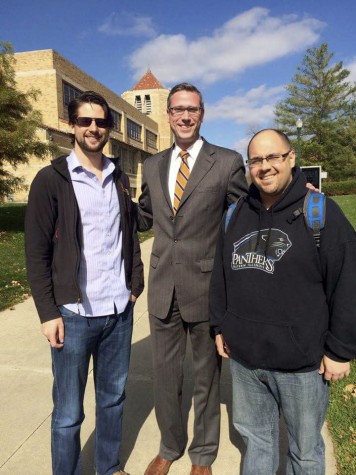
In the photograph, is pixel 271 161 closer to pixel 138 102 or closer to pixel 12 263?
pixel 12 263

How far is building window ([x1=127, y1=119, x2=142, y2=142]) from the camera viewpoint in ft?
147

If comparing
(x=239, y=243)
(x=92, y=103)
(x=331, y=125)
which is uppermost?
(x=331, y=125)

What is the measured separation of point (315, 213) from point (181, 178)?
1.05 meters

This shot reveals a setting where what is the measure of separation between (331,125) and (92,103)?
4255 centimetres

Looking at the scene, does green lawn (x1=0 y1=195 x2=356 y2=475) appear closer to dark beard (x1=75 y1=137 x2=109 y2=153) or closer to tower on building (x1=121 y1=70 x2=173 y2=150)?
dark beard (x1=75 y1=137 x2=109 y2=153)

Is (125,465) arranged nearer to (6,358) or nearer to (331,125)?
(6,358)

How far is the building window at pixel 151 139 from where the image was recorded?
168 feet

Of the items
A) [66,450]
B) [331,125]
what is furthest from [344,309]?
[331,125]

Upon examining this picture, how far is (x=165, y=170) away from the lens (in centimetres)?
266

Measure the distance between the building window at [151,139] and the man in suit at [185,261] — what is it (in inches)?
1965

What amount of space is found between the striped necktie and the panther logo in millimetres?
669

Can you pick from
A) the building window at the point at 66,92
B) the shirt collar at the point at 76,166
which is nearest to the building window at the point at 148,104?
the building window at the point at 66,92

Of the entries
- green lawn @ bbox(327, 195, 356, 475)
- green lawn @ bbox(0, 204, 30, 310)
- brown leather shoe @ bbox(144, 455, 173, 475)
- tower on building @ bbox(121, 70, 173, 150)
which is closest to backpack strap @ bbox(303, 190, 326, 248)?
green lawn @ bbox(327, 195, 356, 475)

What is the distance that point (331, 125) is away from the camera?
39.9 meters
